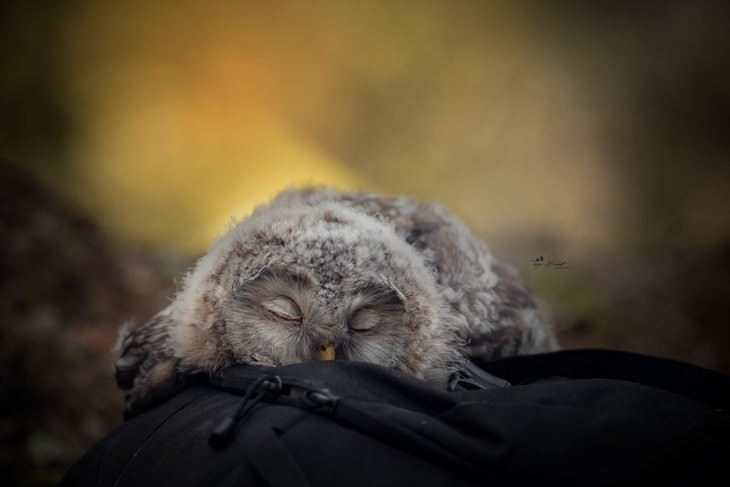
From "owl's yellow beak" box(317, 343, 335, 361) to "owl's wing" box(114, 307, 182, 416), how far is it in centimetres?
30

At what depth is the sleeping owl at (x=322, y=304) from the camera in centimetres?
110

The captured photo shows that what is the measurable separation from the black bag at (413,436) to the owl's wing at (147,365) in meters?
0.13

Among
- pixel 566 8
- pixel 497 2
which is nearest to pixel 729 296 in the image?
pixel 566 8

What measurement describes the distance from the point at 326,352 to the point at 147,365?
39cm

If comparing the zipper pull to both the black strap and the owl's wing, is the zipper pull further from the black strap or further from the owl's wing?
the black strap

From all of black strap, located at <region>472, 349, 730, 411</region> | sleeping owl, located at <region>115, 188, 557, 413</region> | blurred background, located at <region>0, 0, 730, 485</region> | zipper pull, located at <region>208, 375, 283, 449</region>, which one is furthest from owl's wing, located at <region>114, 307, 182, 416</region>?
blurred background, located at <region>0, 0, 730, 485</region>

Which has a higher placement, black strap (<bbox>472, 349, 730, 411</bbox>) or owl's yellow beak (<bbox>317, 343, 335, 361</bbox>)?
black strap (<bbox>472, 349, 730, 411</bbox>)

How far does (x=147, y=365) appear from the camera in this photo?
4.01 feet

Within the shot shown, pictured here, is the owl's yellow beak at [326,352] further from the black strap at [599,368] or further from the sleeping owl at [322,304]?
the black strap at [599,368]

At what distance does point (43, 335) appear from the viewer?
2.20m

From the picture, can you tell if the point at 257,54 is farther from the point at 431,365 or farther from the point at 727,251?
the point at 727,251

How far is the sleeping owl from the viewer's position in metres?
1.10

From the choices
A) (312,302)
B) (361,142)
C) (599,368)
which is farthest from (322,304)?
(361,142)

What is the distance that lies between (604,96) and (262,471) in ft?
6.63
